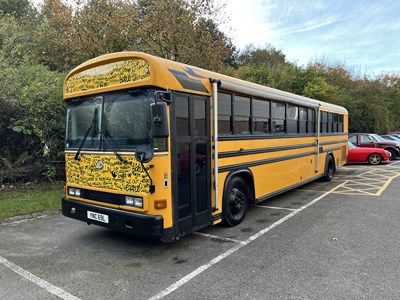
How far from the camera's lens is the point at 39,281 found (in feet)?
11.8

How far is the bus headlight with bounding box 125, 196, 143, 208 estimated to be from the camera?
393 centimetres

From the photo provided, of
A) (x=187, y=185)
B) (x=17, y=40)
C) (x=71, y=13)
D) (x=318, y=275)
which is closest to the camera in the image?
(x=318, y=275)

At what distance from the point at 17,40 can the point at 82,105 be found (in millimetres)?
13544

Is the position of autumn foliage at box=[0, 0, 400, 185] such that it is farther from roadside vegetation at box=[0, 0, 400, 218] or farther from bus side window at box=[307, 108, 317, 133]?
bus side window at box=[307, 108, 317, 133]

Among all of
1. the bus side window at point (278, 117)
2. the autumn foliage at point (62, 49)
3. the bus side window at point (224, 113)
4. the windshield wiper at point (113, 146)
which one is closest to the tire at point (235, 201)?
the bus side window at point (224, 113)

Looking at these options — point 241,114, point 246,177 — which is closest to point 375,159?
point 246,177

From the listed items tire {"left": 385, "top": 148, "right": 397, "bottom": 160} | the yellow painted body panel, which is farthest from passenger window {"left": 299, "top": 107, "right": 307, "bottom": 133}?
tire {"left": 385, "top": 148, "right": 397, "bottom": 160}

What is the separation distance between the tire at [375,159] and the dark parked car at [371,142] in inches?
66.4

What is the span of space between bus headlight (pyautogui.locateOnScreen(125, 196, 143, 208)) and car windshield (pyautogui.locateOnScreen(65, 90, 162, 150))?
0.68 metres

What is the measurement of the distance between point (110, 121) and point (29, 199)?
4.61 m

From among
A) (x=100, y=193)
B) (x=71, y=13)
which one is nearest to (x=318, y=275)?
(x=100, y=193)

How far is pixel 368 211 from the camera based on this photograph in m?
6.53

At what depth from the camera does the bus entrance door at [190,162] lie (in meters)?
4.13

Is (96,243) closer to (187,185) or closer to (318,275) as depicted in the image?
(187,185)
